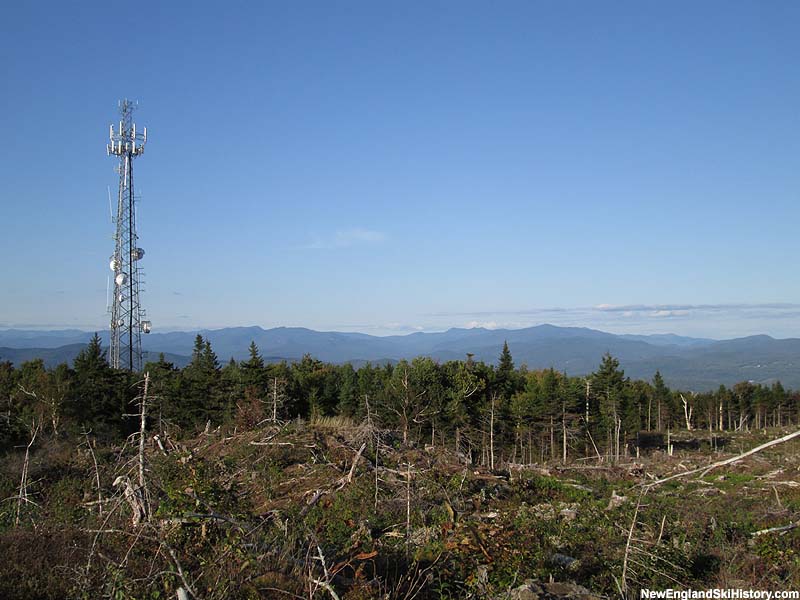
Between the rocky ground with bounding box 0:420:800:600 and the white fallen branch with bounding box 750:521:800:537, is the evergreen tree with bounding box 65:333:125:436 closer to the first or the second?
the rocky ground with bounding box 0:420:800:600

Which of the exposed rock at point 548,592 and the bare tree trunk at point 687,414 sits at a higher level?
the exposed rock at point 548,592

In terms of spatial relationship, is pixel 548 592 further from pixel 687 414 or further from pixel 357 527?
pixel 687 414

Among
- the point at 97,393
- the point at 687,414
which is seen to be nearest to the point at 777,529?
the point at 97,393

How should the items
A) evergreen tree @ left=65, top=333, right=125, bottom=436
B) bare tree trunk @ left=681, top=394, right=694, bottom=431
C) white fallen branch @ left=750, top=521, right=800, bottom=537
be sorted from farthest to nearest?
bare tree trunk @ left=681, top=394, right=694, bottom=431 → evergreen tree @ left=65, top=333, right=125, bottom=436 → white fallen branch @ left=750, top=521, right=800, bottom=537

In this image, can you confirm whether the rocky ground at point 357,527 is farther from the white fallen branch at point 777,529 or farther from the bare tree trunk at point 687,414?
the bare tree trunk at point 687,414

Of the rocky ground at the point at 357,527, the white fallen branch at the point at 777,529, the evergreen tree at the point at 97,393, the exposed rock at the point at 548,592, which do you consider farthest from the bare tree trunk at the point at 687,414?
the exposed rock at the point at 548,592

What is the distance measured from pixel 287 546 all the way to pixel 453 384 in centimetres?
3546

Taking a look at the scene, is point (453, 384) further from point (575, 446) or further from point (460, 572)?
point (460, 572)

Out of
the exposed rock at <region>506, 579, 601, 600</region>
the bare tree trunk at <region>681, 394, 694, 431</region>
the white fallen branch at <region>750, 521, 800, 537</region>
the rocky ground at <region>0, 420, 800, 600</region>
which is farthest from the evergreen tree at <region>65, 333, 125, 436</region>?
the bare tree trunk at <region>681, 394, 694, 431</region>

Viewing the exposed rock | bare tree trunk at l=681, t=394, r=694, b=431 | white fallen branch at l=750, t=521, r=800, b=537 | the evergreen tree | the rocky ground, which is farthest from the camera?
bare tree trunk at l=681, t=394, r=694, b=431

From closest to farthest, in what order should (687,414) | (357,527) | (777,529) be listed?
(777,529)
(357,527)
(687,414)

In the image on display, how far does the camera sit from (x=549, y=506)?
13.1m

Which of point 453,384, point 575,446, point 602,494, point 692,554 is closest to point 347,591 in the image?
point 692,554

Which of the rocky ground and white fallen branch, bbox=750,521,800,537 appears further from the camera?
white fallen branch, bbox=750,521,800,537
